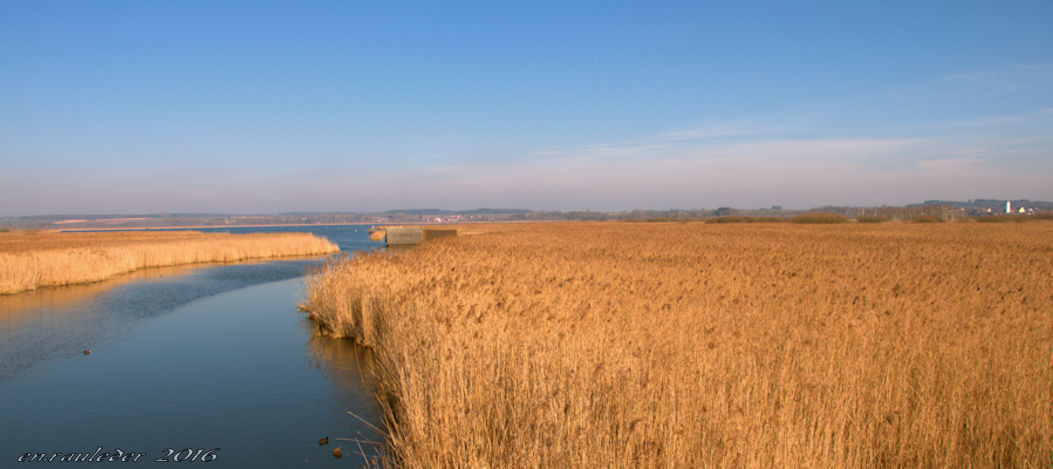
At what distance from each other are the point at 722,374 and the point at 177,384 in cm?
972

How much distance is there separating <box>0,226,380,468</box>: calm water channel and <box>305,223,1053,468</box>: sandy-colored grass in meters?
1.31

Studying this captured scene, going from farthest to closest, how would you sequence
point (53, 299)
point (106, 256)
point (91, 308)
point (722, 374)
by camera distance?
point (106, 256) < point (53, 299) < point (91, 308) < point (722, 374)

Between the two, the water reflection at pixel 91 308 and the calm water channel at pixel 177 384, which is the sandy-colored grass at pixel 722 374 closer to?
the calm water channel at pixel 177 384

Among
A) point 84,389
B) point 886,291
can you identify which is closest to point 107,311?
point 84,389

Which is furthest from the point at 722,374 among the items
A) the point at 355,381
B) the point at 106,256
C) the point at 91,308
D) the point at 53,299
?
the point at 106,256

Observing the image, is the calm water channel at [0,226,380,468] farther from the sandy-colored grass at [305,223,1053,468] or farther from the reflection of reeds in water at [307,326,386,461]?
the sandy-colored grass at [305,223,1053,468]

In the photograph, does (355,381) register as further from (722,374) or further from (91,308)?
(91,308)

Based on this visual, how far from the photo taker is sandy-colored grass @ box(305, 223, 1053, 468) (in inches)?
176

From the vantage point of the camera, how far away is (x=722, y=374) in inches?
229

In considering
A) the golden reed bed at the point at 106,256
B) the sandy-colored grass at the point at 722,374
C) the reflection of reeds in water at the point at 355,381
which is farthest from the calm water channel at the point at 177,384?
the golden reed bed at the point at 106,256

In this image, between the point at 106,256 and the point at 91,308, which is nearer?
the point at 91,308

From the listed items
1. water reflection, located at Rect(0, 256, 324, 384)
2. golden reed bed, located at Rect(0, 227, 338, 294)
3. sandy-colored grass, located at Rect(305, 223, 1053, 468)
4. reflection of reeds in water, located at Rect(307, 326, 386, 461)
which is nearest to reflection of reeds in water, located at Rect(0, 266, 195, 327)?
water reflection, located at Rect(0, 256, 324, 384)

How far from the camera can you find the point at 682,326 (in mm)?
7578

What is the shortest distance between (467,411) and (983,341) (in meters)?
6.56
